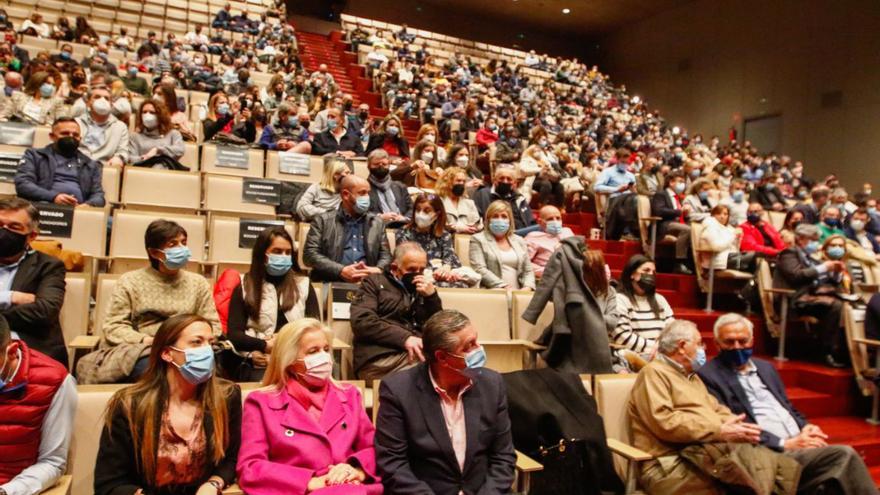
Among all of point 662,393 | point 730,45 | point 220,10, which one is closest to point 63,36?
point 220,10

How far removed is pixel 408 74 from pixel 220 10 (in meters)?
3.56

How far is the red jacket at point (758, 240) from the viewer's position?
5.35m

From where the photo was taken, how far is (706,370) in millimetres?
2654

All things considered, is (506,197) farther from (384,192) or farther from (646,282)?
(646,282)

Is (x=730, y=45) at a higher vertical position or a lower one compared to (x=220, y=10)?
higher

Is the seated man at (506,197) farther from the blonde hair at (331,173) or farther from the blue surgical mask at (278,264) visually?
the blue surgical mask at (278,264)

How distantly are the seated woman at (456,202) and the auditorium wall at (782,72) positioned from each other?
10916 millimetres

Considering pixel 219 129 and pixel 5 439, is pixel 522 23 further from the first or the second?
pixel 5 439

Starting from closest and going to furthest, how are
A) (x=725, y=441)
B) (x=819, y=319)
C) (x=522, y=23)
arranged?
(x=725, y=441)
(x=819, y=319)
(x=522, y=23)

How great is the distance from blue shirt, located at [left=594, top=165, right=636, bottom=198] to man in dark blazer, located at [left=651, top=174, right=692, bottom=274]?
1.71ft

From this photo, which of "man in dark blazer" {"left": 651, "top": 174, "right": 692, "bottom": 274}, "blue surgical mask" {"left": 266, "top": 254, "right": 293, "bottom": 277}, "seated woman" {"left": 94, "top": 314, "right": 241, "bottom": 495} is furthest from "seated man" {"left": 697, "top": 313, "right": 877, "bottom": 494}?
"man in dark blazer" {"left": 651, "top": 174, "right": 692, "bottom": 274}

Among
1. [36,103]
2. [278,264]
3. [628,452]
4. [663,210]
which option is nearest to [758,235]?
[663,210]

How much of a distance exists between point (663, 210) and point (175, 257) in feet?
14.1

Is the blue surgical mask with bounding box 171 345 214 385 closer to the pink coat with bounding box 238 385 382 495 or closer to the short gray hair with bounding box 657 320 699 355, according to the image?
the pink coat with bounding box 238 385 382 495
